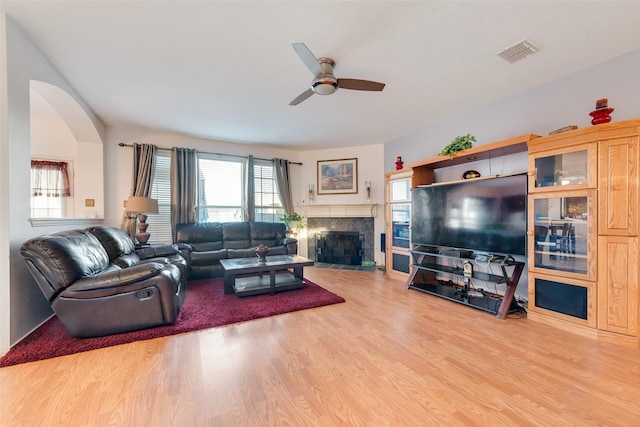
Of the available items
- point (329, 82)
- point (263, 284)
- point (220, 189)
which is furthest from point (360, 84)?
point (220, 189)

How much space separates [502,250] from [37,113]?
6.95m

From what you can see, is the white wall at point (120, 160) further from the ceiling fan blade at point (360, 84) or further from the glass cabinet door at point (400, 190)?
the glass cabinet door at point (400, 190)

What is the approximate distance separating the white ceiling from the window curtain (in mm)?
1571

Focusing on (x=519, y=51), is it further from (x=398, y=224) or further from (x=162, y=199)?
(x=162, y=199)

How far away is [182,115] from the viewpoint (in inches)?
156

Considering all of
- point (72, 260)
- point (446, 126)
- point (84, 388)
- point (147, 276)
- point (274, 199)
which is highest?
point (446, 126)

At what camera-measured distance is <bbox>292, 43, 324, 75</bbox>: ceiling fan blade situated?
1961mm

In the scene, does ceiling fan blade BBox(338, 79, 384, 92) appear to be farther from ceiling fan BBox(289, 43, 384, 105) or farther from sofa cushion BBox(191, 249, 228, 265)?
sofa cushion BBox(191, 249, 228, 265)

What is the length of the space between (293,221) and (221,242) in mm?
1730

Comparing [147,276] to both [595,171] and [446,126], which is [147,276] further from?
[446,126]

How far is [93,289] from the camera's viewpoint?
2.15 metres

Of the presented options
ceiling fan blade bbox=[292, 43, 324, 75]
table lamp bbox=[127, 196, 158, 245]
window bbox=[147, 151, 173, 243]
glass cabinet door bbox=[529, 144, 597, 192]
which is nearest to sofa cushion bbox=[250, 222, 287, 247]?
window bbox=[147, 151, 173, 243]

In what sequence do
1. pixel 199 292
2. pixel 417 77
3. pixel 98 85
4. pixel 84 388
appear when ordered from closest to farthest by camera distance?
pixel 84 388, pixel 417 77, pixel 98 85, pixel 199 292

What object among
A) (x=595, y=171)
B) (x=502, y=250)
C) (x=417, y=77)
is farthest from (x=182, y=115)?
(x=595, y=171)
